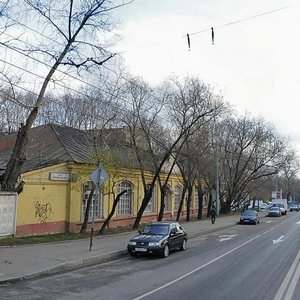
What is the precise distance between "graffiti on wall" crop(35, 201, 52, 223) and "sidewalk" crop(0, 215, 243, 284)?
3.47 meters

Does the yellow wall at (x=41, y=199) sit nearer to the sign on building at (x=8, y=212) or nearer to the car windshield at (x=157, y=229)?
the sign on building at (x=8, y=212)

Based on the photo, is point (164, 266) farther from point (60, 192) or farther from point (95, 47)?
point (60, 192)

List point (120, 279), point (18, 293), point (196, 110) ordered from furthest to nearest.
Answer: point (196, 110) → point (120, 279) → point (18, 293)

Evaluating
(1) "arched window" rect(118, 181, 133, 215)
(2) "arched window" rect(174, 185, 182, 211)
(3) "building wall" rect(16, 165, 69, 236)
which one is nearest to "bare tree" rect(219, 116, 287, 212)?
(2) "arched window" rect(174, 185, 182, 211)

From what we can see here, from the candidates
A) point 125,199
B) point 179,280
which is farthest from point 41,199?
point 179,280

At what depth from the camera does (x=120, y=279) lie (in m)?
12.3

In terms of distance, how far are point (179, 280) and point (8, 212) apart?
436 inches

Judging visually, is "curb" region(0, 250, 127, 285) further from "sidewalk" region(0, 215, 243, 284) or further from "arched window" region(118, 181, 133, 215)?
"arched window" region(118, 181, 133, 215)

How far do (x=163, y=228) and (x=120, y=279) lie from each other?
7.18 metres

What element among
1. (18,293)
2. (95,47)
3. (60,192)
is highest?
(95,47)

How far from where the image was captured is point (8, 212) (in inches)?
806

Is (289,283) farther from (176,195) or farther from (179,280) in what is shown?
(176,195)

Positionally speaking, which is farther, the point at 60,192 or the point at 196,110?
the point at 196,110

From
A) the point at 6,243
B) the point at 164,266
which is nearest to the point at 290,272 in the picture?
the point at 164,266
